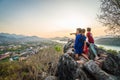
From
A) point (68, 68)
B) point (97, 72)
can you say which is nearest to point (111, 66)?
point (97, 72)

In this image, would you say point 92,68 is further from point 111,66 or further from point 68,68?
point 68,68

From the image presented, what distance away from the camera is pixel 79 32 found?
11.8 m

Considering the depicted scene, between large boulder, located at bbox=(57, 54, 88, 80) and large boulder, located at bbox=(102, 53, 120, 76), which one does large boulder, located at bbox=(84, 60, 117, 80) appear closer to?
large boulder, located at bbox=(102, 53, 120, 76)

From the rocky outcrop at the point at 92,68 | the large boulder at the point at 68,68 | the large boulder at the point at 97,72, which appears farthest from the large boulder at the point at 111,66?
the large boulder at the point at 68,68

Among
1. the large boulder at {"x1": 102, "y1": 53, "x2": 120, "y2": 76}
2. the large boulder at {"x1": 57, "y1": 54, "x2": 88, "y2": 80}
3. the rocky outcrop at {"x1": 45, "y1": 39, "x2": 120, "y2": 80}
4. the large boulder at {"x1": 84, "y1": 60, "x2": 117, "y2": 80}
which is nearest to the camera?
the large boulder at {"x1": 84, "y1": 60, "x2": 117, "y2": 80}

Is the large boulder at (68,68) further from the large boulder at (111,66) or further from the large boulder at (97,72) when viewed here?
the large boulder at (111,66)

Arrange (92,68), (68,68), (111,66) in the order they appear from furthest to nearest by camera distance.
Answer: (68,68) < (111,66) < (92,68)

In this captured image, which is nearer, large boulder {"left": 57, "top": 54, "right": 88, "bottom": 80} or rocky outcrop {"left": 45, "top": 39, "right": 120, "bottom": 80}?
rocky outcrop {"left": 45, "top": 39, "right": 120, "bottom": 80}

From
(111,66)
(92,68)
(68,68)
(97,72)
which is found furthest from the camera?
(68,68)

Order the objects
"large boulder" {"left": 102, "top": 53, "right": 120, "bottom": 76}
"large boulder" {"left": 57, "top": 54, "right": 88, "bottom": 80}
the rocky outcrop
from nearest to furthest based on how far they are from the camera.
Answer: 1. the rocky outcrop
2. "large boulder" {"left": 102, "top": 53, "right": 120, "bottom": 76}
3. "large boulder" {"left": 57, "top": 54, "right": 88, "bottom": 80}

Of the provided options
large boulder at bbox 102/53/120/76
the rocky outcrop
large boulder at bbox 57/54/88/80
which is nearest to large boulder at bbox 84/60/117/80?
the rocky outcrop

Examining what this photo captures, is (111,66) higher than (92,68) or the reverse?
the reverse

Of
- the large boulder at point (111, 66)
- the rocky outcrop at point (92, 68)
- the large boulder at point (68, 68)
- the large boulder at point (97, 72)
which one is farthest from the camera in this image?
the large boulder at point (68, 68)

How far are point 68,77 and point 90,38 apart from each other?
11.5ft
